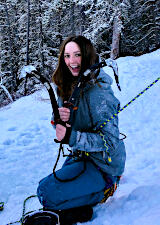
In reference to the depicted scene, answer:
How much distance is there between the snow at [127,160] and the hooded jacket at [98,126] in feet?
1.71

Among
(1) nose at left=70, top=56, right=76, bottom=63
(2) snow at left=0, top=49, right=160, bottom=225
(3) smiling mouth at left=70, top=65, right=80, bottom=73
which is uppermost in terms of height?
(1) nose at left=70, top=56, right=76, bottom=63

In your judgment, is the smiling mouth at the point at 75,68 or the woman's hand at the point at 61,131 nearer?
the woman's hand at the point at 61,131

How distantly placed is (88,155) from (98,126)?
389 mm

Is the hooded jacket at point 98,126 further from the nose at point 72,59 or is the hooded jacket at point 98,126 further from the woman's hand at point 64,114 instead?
the nose at point 72,59

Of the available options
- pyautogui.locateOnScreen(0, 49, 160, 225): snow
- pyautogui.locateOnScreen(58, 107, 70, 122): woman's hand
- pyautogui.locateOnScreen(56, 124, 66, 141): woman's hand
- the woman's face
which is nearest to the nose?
the woman's face

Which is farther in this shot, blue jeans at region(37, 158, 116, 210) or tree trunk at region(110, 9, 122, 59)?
tree trunk at region(110, 9, 122, 59)

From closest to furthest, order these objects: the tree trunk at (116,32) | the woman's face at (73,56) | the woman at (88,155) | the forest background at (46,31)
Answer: the woman at (88,155) → the woman's face at (73,56) → the tree trunk at (116,32) → the forest background at (46,31)

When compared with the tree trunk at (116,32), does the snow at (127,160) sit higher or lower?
lower

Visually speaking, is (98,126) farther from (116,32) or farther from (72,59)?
(116,32)

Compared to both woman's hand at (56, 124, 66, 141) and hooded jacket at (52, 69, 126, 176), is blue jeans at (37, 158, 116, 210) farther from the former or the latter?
woman's hand at (56, 124, 66, 141)

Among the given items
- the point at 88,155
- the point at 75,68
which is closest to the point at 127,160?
the point at 88,155

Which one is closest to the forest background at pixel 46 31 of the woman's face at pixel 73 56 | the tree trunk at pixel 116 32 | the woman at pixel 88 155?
the tree trunk at pixel 116 32

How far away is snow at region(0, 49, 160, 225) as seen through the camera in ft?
8.16

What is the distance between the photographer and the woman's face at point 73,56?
96.0 inches
